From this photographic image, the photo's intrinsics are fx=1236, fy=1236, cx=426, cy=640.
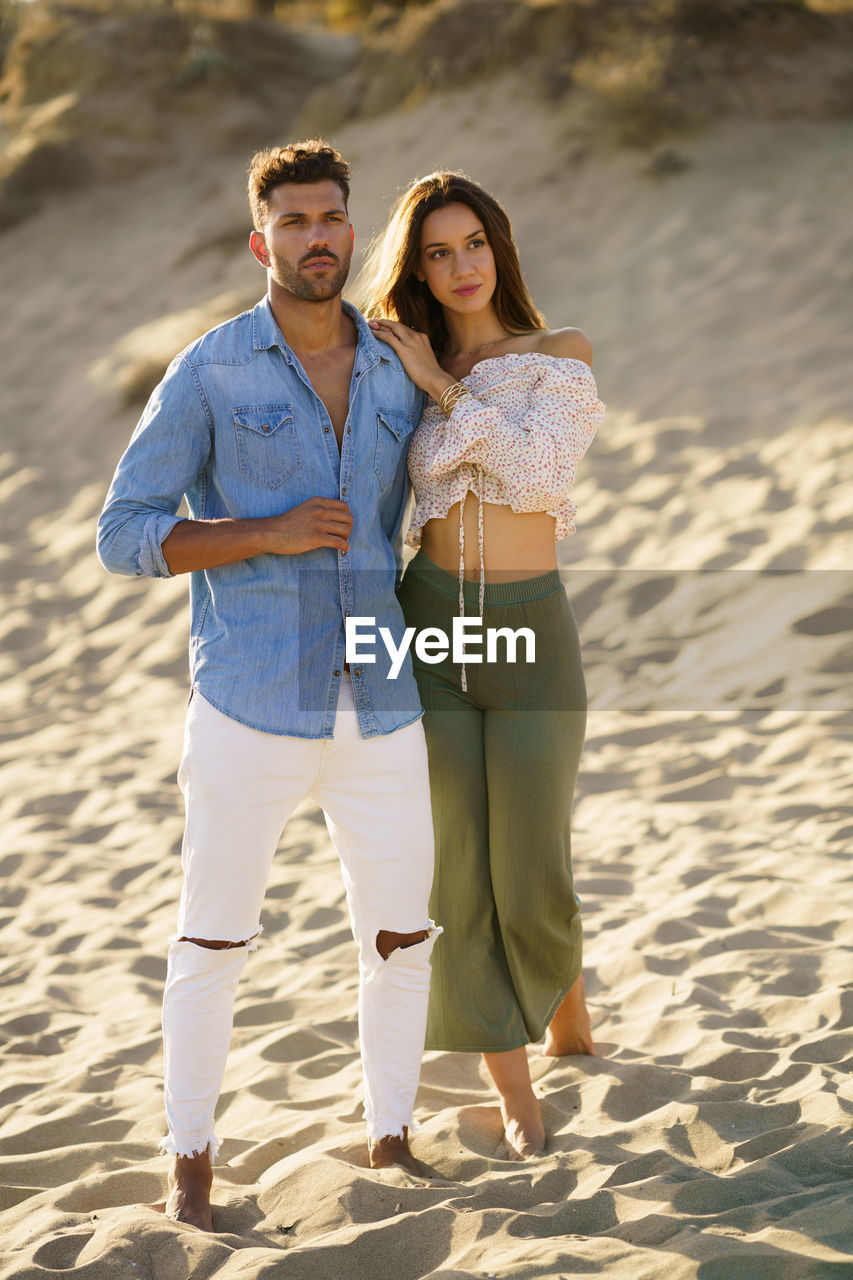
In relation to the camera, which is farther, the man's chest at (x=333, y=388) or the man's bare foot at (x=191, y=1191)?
the man's chest at (x=333, y=388)

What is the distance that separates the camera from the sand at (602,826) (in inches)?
107

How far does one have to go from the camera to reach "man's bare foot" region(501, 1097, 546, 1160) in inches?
120

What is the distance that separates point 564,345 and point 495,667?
0.90 metres

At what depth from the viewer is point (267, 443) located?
2.84 metres

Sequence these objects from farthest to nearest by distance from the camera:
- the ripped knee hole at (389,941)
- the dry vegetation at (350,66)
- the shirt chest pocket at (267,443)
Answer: the dry vegetation at (350,66)
the ripped knee hole at (389,941)
the shirt chest pocket at (267,443)

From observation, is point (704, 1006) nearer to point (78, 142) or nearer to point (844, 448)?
point (844, 448)

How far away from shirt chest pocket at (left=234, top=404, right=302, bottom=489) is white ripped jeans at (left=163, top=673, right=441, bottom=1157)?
0.51 m

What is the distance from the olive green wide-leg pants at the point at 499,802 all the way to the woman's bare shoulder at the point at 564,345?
607mm

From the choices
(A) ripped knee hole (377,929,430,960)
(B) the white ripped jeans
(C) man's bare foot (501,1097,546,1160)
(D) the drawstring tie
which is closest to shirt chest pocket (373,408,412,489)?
(D) the drawstring tie

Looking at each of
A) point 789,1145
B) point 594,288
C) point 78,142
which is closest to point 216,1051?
point 789,1145

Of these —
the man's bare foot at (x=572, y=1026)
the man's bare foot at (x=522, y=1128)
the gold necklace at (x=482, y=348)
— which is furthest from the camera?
the man's bare foot at (x=572, y=1026)

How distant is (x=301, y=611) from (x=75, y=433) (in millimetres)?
8860

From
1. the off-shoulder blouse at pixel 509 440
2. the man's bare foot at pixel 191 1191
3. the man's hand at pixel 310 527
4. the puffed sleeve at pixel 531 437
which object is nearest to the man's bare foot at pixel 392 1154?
the man's bare foot at pixel 191 1191

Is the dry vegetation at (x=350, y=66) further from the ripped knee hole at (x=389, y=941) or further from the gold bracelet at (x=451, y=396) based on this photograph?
the ripped knee hole at (x=389, y=941)
